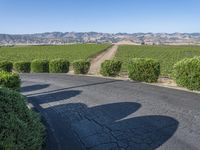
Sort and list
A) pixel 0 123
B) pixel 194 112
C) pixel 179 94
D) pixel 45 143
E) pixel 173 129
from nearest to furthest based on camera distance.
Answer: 1. pixel 0 123
2. pixel 45 143
3. pixel 173 129
4. pixel 194 112
5. pixel 179 94

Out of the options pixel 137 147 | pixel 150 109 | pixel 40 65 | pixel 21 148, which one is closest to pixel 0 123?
pixel 21 148

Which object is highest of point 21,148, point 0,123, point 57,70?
point 0,123

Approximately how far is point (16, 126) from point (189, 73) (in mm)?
12861

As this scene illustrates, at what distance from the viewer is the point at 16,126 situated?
5.41 meters

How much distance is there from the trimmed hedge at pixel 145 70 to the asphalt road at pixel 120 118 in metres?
3.41

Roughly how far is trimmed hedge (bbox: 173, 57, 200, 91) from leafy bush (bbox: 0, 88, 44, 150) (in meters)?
11.3

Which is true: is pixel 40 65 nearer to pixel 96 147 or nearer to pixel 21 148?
pixel 96 147

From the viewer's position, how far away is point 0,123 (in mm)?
5254

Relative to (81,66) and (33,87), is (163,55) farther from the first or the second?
(33,87)

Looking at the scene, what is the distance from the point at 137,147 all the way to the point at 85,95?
26.1ft

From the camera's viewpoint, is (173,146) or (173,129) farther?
(173,129)

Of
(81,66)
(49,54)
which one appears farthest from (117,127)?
(49,54)

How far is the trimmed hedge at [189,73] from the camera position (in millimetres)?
16281

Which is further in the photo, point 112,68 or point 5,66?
point 5,66
